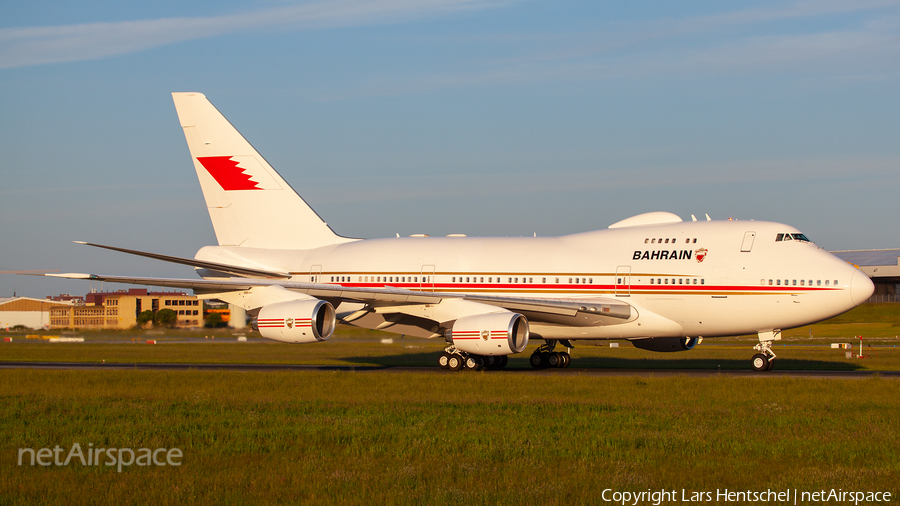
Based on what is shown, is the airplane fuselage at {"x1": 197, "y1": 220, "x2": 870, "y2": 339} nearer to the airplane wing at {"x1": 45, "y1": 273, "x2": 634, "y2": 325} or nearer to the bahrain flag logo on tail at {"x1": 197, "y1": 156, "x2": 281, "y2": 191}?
the airplane wing at {"x1": 45, "y1": 273, "x2": 634, "y2": 325}

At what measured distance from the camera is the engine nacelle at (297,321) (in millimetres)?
25594

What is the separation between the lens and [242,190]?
32.4 meters

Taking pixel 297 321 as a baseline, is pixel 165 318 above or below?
below

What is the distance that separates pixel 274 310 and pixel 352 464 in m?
15.5

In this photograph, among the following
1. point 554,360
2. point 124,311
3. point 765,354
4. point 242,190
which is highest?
point 242,190

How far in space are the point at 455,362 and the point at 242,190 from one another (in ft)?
36.9

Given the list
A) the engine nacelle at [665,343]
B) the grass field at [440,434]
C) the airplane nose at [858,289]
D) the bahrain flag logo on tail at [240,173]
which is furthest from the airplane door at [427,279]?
the airplane nose at [858,289]

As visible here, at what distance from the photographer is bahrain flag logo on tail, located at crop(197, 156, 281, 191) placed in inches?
1275

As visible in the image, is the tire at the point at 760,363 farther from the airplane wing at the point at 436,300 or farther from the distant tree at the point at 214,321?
the distant tree at the point at 214,321

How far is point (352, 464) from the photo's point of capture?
1134cm

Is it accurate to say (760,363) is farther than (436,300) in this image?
No

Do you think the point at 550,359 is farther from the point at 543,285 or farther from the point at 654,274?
the point at 654,274

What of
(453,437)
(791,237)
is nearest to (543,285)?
(791,237)

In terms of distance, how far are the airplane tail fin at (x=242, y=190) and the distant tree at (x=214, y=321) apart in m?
21.3
